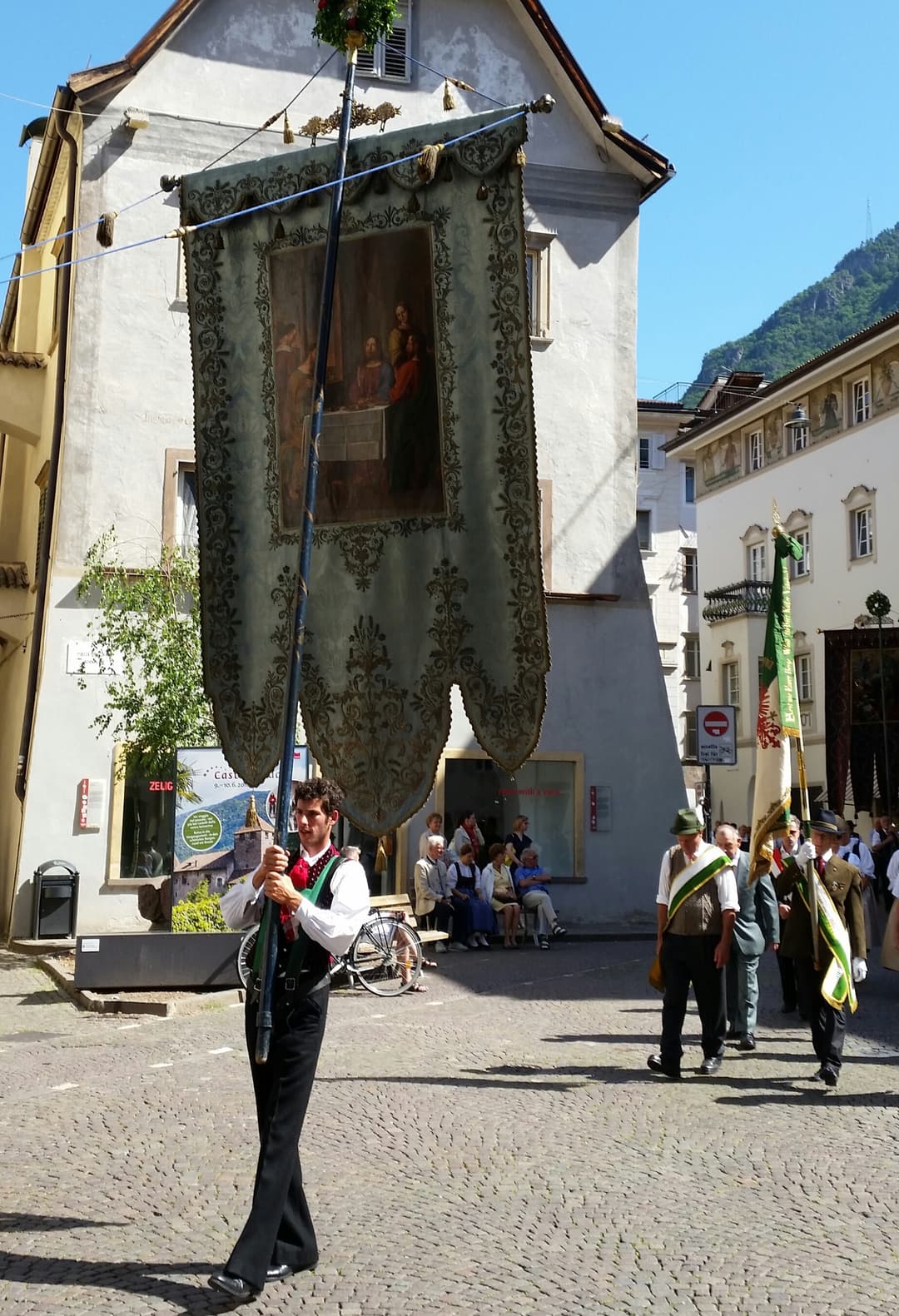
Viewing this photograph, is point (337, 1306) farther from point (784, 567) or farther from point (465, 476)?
point (784, 567)

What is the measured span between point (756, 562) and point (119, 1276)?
43728 millimetres

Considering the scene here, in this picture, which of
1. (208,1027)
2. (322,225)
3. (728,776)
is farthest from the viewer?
(728,776)

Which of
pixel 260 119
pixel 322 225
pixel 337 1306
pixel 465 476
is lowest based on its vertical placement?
pixel 337 1306

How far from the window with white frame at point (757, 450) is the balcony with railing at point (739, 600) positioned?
376cm

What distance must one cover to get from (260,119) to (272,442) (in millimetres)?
18942

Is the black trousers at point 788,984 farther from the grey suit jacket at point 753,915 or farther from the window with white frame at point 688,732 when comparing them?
the window with white frame at point 688,732

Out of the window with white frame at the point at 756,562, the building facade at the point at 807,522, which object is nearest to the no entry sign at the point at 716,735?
the building facade at the point at 807,522

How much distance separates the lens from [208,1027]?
1337 centimetres

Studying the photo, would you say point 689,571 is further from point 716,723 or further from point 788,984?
point 788,984

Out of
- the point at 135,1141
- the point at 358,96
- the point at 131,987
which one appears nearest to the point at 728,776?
the point at 358,96

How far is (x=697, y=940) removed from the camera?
11.0 meters

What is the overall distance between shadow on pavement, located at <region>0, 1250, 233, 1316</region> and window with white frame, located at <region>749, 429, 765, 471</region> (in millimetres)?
43308

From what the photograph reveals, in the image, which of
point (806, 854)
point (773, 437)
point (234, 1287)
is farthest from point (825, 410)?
point (234, 1287)

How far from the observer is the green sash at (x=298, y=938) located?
6070 millimetres
